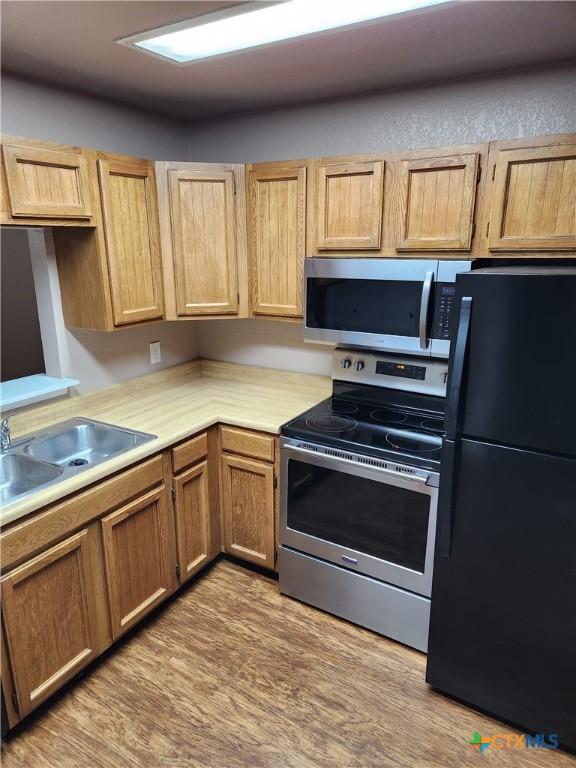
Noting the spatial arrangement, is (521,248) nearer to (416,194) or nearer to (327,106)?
(416,194)

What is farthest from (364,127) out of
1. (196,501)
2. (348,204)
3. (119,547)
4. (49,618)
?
(49,618)

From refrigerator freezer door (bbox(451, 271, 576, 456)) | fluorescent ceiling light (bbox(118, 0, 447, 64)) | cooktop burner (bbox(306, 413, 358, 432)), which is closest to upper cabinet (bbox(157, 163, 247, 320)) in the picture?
fluorescent ceiling light (bbox(118, 0, 447, 64))

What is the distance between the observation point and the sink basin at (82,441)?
2.15 metres

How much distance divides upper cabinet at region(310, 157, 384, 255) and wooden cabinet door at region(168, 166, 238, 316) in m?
0.48

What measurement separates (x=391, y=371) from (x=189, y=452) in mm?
1067

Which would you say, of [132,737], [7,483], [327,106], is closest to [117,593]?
[132,737]

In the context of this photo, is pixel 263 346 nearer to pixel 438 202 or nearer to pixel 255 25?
pixel 438 202

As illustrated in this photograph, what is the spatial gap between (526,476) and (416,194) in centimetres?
124

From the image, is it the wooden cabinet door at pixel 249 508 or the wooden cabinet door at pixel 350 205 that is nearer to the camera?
the wooden cabinet door at pixel 350 205

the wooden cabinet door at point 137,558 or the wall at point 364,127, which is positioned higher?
the wall at point 364,127

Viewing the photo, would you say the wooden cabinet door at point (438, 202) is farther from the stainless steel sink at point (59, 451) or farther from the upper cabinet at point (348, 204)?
the stainless steel sink at point (59, 451)

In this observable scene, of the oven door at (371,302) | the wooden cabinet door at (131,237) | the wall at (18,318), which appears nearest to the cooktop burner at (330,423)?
the oven door at (371,302)

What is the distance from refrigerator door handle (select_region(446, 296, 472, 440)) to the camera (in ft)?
5.15

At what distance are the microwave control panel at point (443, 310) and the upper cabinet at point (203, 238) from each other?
3.38 feet
